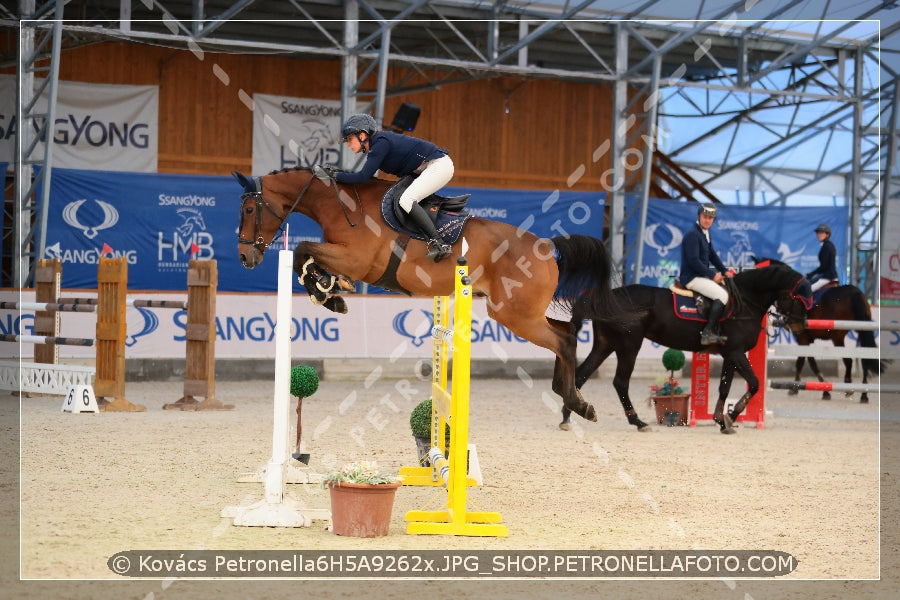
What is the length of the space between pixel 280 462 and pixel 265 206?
1.50m

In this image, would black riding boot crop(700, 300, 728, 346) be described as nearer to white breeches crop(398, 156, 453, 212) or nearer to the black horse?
the black horse

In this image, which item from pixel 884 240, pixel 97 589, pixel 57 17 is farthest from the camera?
pixel 884 240

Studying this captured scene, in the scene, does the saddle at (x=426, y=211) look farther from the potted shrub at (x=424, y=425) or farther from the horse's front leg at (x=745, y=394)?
the horse's front leg at (x=745, y=394)

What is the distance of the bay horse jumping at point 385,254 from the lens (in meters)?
5.82

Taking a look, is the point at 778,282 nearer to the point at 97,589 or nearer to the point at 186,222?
the point at 97,589

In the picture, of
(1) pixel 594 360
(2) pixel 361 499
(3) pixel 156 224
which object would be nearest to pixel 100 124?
(3) pixel 156 224

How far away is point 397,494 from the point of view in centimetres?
629

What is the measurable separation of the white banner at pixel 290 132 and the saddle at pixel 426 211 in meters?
12.6

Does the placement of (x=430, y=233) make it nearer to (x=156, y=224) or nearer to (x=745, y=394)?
(x=745, y=394)

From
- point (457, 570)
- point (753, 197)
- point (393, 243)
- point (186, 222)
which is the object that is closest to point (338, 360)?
point (186, 222)

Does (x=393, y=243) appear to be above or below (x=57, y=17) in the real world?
below

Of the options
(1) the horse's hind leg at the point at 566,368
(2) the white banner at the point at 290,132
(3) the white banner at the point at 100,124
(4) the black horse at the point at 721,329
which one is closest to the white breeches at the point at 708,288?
(4) the black horse at the point at 721,329

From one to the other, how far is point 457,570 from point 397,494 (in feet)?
6.22

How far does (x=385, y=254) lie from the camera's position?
586 centimetres
